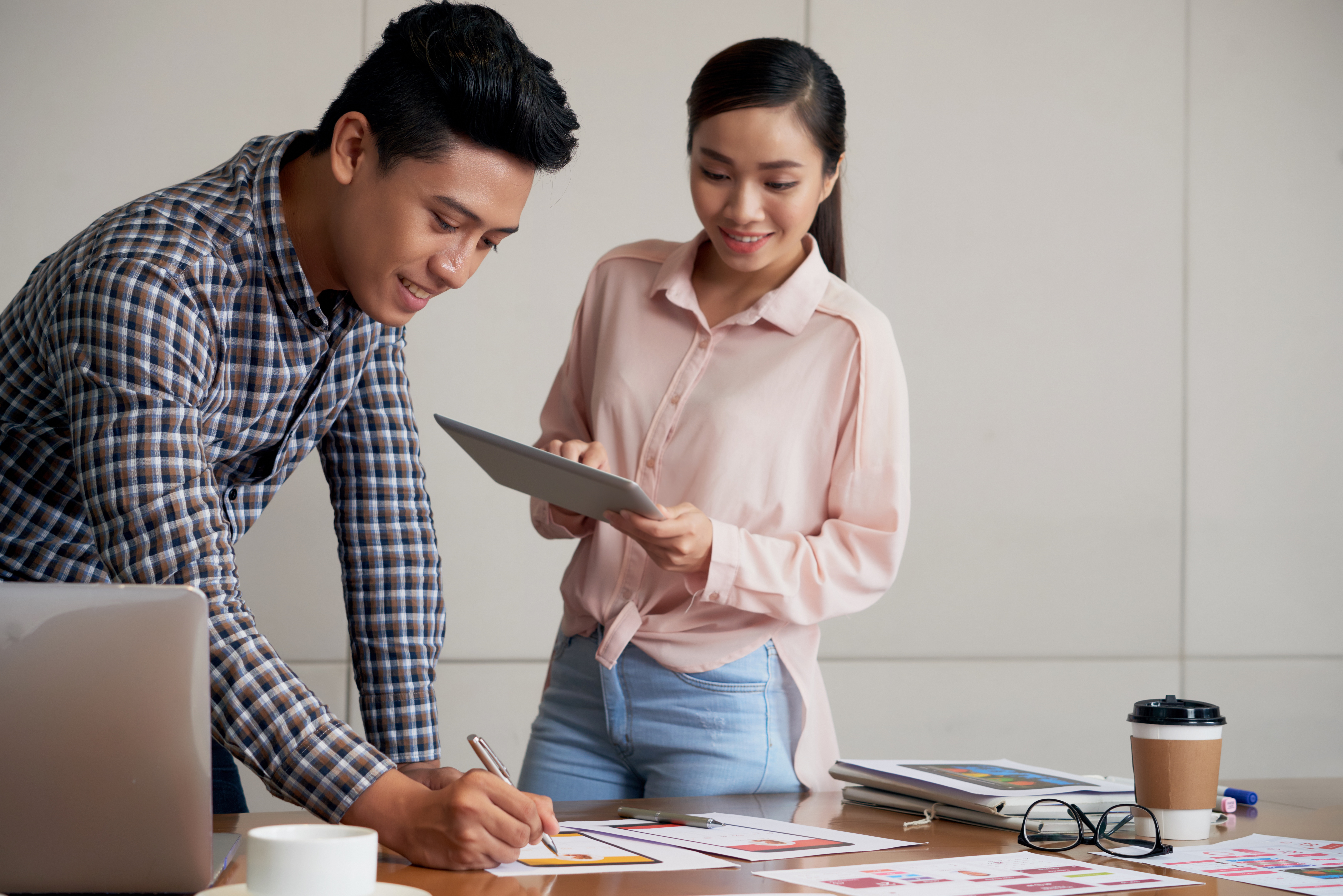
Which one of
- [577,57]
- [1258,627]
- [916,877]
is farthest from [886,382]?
[1258,627]

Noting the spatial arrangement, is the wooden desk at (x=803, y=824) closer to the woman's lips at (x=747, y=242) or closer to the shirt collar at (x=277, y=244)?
the shirt collar at (x=277, y=244)

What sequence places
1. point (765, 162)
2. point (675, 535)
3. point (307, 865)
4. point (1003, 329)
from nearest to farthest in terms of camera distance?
point (307, 865), point (675, 535), point (765, 162), point (1003, 329)

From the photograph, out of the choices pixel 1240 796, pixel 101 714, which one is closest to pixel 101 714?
pixel 101 714

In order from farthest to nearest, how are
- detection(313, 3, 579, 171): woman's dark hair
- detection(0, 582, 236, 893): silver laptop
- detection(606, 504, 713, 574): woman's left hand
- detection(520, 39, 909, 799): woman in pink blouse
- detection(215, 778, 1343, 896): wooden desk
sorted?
detection(520, 39, 909, 799): woman in pink blouse < detection(606, 504, 713, 574): woman's left hand < detection(313, 3, 579, 171): woman's dark hair < detection(215, 778, 1343, 896): wooden desk < detection(0, 582, 236, 893): silver laptop

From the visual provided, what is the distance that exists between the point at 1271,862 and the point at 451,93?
119 centimetres

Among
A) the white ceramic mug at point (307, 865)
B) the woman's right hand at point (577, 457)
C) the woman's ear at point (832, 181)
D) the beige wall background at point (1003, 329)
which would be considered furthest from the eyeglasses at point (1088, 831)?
the beige wall background at point (1003, 329)

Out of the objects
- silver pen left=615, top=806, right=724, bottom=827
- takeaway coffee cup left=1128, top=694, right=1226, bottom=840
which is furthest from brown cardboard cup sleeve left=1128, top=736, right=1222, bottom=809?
silver pen left=615, top=806, right=724, bottom=827

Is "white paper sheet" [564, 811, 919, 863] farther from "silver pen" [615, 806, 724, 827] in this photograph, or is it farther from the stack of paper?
the stack of paper

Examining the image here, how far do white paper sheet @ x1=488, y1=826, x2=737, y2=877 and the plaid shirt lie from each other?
6.5 inches

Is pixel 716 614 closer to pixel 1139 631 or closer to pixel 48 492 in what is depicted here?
pixel 48 492

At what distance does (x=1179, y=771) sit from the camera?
132 cm

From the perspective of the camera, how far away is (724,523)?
65.7 inches

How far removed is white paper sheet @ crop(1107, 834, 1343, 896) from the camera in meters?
1.14

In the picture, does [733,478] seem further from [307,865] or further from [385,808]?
[307,865]
